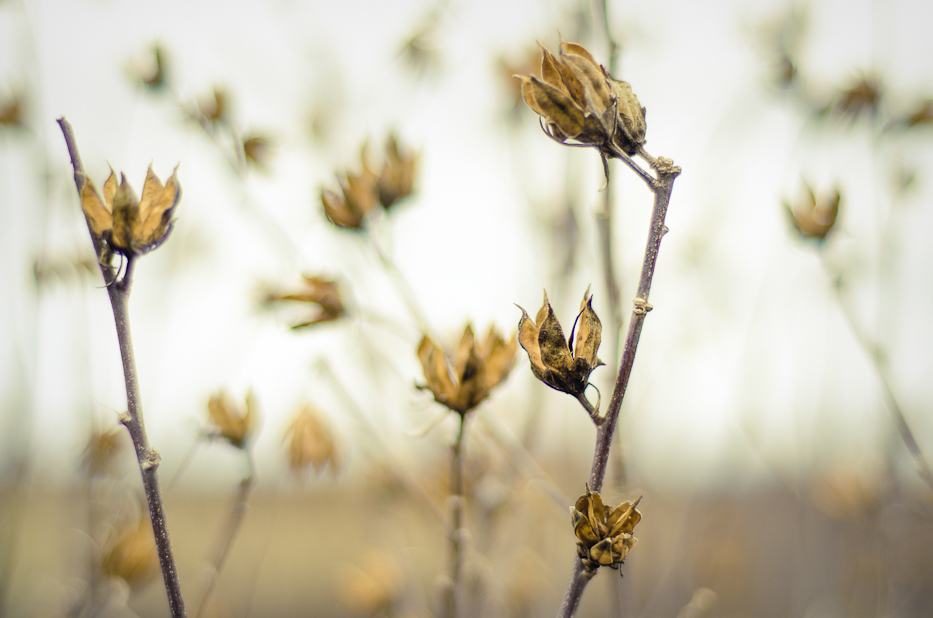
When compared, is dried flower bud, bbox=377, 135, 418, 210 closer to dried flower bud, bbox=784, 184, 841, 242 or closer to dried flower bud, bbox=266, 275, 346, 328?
dried flower bud, bbox=266, 275, 346, 328

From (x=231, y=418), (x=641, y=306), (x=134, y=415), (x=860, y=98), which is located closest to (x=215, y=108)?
(x=231, y=418)

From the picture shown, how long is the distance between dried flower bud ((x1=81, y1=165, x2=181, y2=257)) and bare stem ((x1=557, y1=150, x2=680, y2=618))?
408 mm

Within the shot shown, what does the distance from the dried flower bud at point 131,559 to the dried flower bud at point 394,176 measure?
686 mm

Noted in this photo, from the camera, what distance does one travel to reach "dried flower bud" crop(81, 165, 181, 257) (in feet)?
1.53

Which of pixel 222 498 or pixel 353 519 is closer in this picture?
pixel 222 498

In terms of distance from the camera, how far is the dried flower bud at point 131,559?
2.89 ft

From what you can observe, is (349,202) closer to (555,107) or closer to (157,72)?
(555,107)

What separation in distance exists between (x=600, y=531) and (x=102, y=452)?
1.48 m

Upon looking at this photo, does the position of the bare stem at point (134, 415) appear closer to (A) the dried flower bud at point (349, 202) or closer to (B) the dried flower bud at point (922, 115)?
(A) the dried flower bud at point (349, 202)

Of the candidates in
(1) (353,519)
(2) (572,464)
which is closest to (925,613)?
(2) (572,464)

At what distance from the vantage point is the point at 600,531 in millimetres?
409

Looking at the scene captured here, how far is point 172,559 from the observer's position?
1.56ft

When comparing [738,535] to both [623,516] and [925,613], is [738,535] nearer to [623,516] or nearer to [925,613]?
[925,613]

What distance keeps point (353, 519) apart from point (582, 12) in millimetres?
3136
